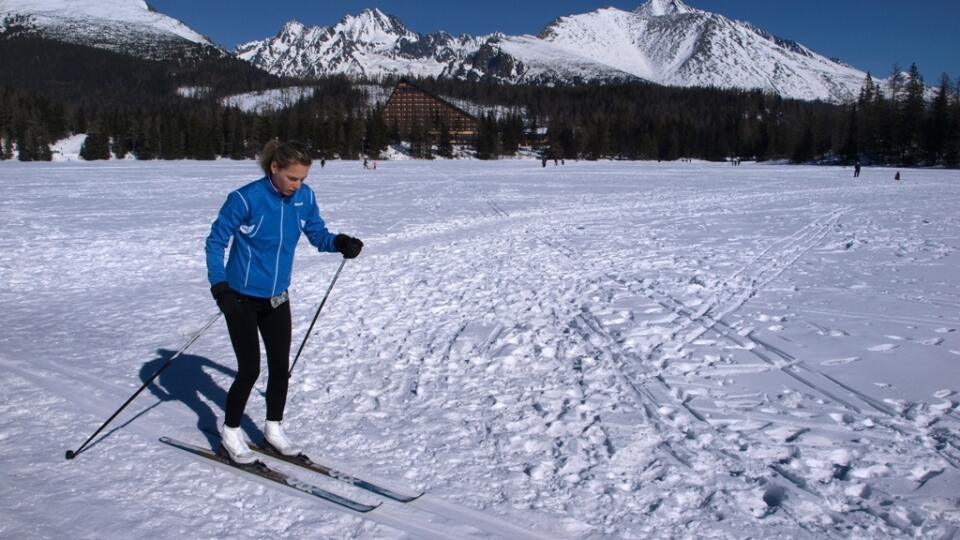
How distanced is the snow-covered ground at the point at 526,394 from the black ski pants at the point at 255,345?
540 millimetres

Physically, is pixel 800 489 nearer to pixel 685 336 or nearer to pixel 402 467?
pixel 402 467

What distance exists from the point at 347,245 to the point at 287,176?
759 millimetres

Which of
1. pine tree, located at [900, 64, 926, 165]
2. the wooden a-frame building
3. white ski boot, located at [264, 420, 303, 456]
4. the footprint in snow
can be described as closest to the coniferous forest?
pine tree, located at [900, 64, 926, 165]

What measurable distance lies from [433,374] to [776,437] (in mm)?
2986

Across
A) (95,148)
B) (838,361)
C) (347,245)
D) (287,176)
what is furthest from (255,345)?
(95,148)

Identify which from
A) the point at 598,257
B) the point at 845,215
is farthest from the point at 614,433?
the point at 845,215

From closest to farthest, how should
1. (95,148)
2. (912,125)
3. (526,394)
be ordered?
(526,394) < (912,125) < (95,148)

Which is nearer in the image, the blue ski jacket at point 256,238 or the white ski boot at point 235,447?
the blue ski jacket at point 256,238

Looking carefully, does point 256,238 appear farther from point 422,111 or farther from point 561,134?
point 422,111

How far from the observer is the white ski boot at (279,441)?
4.27 metres

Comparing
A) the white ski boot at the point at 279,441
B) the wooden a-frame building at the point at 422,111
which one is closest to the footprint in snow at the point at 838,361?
the white ski boot at the point at 279,441

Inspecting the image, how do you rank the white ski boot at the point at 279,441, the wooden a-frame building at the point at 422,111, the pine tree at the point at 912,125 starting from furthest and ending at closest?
the wooden a-frame building at the point at 422,111 → the pine tree at the point at 912,125 → the white ski boot at the point at 279,441

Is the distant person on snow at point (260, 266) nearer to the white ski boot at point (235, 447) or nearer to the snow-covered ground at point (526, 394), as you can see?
the white ski boot at point (235, 447)

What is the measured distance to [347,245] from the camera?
439cm
